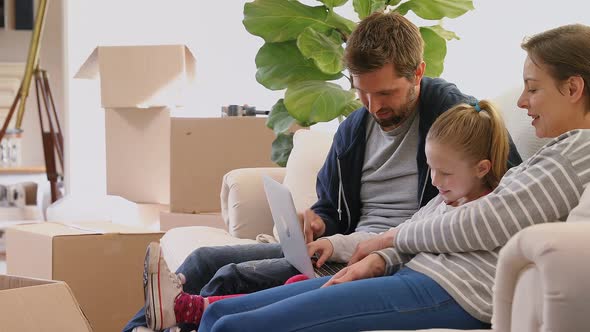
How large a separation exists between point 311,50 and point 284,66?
0.19m

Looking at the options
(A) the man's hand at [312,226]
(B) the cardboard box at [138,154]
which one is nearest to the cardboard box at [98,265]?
(A) the man's hand at [312,226]

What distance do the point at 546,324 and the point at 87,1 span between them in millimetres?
4012

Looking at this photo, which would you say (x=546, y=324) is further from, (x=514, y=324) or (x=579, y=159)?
(x=579, y=159)

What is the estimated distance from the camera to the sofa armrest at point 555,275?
0.96m

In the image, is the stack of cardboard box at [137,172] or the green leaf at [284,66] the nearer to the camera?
the stack of cardboard box at [137,172]

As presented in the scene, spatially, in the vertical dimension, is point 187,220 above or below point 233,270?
below

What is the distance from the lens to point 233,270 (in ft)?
5.89

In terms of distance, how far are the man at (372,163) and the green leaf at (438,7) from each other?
0.76 meters

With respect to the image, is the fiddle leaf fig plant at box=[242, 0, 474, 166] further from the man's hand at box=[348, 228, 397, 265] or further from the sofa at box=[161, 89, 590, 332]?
the sofa at box=[161, 89, 590, 332]

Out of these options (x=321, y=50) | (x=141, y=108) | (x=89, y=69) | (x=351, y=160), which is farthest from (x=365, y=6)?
(x=89, y=69)

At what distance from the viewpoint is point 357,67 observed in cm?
182

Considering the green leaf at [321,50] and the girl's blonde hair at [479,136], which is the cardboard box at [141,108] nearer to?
the green leaf at [321,50]

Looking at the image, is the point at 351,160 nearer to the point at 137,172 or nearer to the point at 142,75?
the point at 142,75

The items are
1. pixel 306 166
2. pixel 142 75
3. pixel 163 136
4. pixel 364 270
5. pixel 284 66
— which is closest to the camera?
pixel 364 270
